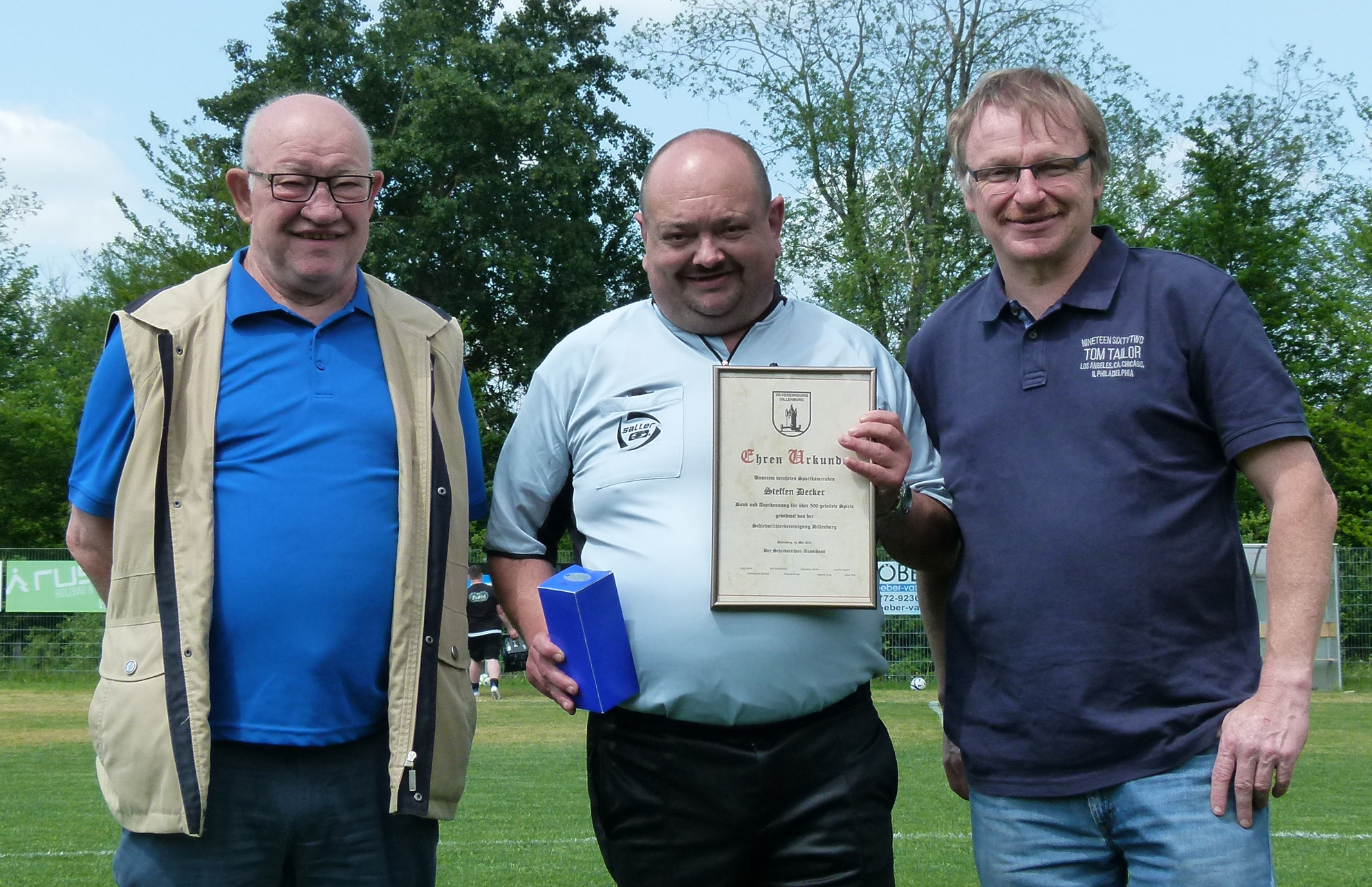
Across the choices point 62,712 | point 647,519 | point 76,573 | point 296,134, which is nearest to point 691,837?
point 647,519

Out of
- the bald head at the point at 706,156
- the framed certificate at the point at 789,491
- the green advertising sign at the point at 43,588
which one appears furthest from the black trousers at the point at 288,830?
the green advertising sign at the point at 43,588

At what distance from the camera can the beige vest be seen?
9.40 feet

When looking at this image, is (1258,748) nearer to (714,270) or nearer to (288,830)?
(714,270)

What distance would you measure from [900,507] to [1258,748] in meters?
0.91

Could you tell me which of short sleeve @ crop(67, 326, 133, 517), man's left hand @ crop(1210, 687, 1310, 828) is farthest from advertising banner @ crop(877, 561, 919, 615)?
short sleeve @ crop(67, 326, 133, 517)

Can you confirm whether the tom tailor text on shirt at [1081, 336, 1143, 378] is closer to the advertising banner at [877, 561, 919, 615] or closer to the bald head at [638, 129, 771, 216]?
the bald head at [638, 129, 771, 216]

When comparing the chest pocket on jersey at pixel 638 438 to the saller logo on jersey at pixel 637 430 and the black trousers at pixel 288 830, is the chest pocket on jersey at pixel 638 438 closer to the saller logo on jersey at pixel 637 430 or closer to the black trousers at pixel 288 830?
the saller logo on jersey at pixel 637 430

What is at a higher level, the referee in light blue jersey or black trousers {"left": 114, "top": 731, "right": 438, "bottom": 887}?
the referee in light blue jersey

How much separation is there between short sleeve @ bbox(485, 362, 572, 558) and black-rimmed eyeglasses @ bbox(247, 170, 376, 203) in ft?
2.18

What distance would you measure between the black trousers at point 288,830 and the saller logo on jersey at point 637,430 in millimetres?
953

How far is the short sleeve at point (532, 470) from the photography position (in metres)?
3.25

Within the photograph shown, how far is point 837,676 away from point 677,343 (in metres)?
0.92

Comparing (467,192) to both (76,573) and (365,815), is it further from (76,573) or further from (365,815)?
(365,815)

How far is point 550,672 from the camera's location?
303cm
